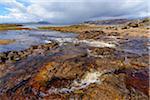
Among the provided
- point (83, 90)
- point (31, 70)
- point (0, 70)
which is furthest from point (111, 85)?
point (0, 70)

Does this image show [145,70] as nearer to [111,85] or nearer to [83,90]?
[111,85]

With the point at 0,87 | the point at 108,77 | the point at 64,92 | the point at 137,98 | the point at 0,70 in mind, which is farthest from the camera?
the point at 0,70

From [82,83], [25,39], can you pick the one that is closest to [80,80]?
[82,83]

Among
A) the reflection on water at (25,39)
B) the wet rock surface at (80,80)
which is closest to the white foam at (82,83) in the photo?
the wet rock surface at (80,80)

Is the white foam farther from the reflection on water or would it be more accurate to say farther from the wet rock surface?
the reflection on water

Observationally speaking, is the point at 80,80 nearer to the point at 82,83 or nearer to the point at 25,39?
the point at 82,83

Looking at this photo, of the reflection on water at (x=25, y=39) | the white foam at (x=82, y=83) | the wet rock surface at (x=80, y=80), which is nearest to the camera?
the wet rock surface at (x=80, y=80)

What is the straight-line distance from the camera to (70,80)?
1120 centimetres

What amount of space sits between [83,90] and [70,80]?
122 centimetres

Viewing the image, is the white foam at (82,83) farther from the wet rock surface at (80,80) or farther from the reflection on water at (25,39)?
the reflection on water at (25,39)

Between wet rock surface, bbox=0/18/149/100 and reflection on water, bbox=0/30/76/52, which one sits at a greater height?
wet rock surface, bbox=0/18/149/100

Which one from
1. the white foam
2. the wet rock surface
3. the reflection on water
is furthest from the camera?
the reflection on water

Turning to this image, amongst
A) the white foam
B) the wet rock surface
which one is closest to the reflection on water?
the wet rock surface

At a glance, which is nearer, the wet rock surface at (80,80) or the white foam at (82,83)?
the wet rock surface at (80,80)
